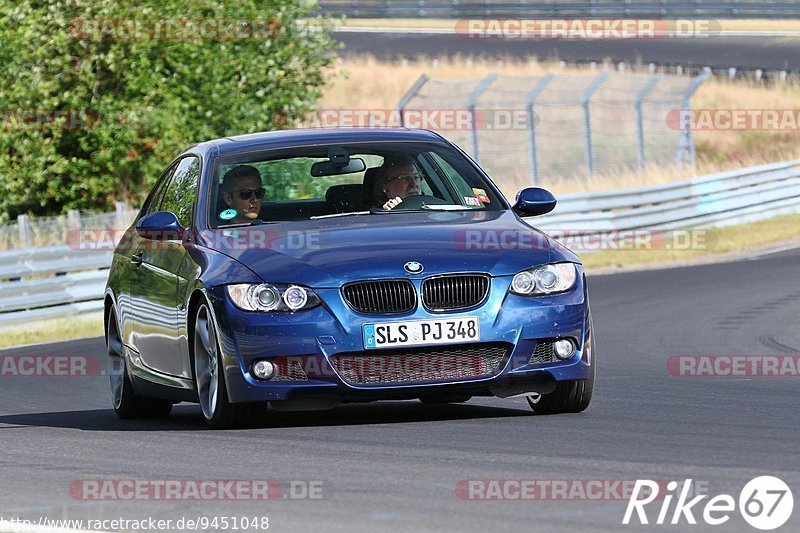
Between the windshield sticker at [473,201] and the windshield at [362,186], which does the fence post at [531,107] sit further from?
the windshield sticker at [473,201]

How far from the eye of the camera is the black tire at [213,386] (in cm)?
862

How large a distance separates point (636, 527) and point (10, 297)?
50.8 feet

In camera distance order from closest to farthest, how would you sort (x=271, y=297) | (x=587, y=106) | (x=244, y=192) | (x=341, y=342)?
1. (x=341, y=342)
2. (x=271, y=297)
3. (x=244, y=192)
4. (x=587, y=106)

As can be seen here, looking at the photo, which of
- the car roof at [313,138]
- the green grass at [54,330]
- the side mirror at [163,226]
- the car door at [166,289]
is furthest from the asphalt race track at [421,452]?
the green grass at [54,330]

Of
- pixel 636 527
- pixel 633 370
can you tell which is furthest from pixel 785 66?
pixel 636 527

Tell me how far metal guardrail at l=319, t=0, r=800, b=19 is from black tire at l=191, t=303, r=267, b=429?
4344cm

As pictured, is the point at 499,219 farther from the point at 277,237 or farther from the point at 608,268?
the point at 608,268

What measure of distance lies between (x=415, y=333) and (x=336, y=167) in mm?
1741

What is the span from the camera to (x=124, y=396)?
10.6 meters

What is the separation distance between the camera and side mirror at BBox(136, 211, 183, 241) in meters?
9.51

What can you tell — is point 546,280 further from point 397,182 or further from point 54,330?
point 54,330

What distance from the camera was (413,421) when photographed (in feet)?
29.1

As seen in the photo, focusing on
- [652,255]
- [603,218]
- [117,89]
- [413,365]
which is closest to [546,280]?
[413,365]

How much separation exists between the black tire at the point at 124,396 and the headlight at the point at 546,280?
2984mm
